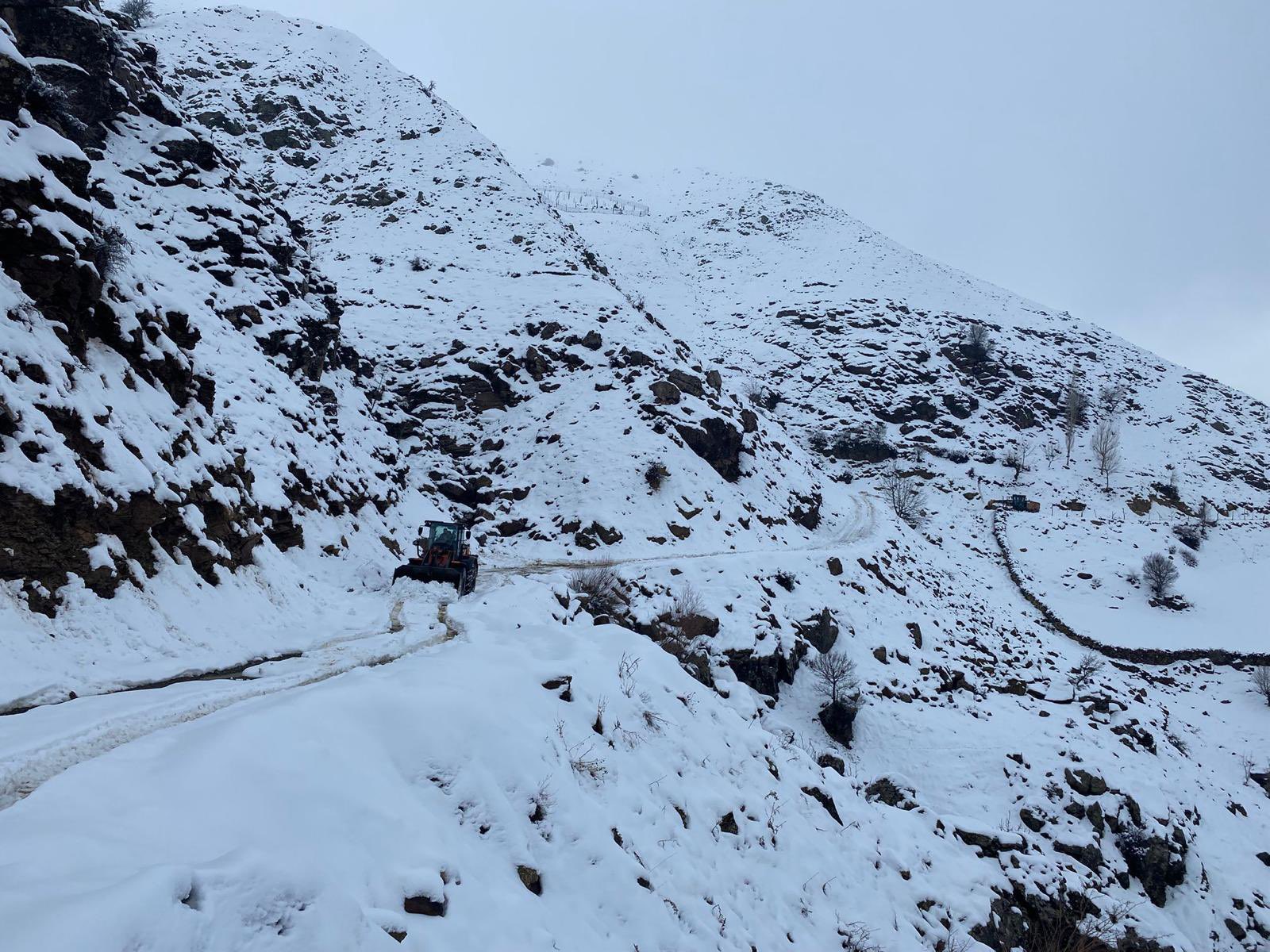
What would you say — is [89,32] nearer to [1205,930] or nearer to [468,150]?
[468,150]

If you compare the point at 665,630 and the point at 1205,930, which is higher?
the point at 1205,930

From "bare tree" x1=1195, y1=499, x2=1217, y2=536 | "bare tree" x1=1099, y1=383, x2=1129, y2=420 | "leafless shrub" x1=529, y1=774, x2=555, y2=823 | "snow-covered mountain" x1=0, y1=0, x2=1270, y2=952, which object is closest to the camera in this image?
"snow-covered mountain" x1=0, y1=0, x2=1270, y2=952

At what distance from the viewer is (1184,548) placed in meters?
36.2

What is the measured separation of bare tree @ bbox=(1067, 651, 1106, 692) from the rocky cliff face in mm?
23768

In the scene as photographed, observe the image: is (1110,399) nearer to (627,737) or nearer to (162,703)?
(627,737)

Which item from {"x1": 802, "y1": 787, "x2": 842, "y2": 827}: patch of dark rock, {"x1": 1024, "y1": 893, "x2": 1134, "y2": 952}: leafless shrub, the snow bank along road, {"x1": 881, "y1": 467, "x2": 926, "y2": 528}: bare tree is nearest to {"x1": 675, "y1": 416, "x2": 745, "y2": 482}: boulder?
{"x1": 881, "y1": 467, "x2": 926, "y2": 528}: bare tree

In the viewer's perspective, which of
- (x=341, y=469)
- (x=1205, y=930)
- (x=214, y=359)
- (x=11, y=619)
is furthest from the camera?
(x=341, y=469)

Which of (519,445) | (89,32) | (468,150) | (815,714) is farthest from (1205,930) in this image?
(468,150)

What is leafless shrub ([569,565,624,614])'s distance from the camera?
15392mm

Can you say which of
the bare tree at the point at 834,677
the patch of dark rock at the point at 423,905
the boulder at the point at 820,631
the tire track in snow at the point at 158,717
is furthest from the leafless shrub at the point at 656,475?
the patch of dark rock at the point at 423,905

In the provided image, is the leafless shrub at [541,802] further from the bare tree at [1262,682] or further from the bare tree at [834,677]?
the bare tree at [1262,682]

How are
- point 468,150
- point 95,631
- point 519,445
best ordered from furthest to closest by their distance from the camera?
point 468,150, point 519,445, point 95,631

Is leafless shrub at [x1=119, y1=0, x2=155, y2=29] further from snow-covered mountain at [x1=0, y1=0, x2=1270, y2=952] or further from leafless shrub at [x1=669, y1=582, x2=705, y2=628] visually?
leafless shrub at [x1=669, y1=582, x2=705, y2=628]

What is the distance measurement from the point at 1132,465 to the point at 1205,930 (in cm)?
5133
